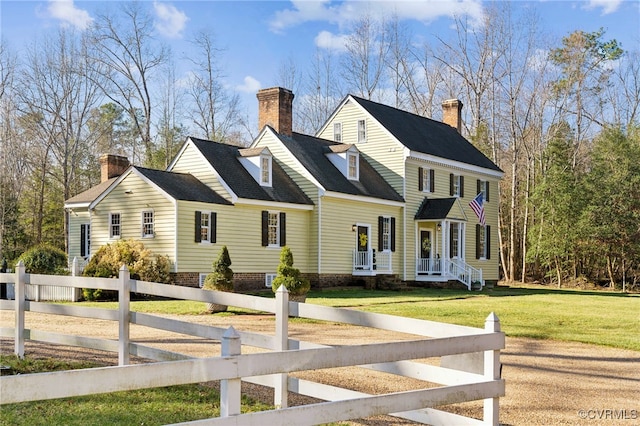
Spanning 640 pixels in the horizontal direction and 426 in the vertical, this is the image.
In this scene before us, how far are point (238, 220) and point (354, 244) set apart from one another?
6119 millimetres

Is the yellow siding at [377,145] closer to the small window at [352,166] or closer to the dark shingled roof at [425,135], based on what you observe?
the dark shingled roof at [425,135]

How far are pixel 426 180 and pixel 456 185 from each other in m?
2.53

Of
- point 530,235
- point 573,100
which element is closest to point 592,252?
point 530,235

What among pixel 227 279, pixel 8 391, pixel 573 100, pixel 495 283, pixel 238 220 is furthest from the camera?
pixel 573 100

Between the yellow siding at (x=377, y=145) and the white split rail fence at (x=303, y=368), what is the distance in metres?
24.5

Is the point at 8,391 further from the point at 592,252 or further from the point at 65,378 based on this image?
the point at 592,252

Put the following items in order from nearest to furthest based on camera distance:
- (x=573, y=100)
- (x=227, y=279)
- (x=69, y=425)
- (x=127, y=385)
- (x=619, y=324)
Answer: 1. (x=127, y=385)
2. (x=69, y=425)
3. (x=619, y=324)
4. (x=227, y=279)
5. (x=573, y=100)

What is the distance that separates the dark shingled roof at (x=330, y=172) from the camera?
29.3 metres

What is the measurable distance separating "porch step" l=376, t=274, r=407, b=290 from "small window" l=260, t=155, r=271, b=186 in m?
6.74

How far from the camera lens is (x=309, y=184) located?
28797 millimetres

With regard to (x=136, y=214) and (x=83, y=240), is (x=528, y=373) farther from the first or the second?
(x=83, y=240)

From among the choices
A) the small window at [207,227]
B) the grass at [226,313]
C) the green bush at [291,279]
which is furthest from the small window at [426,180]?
the green bush at [291,279]

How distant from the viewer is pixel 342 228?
29.5 metres

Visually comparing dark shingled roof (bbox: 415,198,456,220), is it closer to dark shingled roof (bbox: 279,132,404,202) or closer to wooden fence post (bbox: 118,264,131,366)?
dark shingled roof (bbox: 279,132,404,202)
